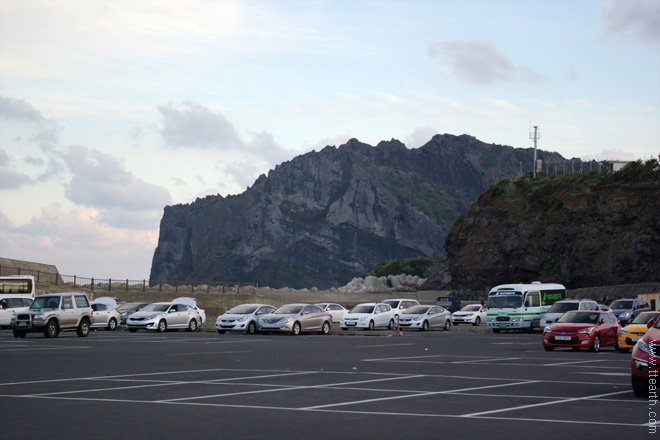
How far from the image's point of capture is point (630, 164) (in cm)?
8206

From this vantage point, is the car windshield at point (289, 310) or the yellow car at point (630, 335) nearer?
the yellow car at point (630, 335)

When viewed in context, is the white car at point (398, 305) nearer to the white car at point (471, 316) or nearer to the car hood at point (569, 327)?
the white car at point (471, 316)

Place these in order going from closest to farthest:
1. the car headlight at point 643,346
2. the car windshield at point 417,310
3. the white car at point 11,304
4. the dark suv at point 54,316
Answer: the car headlight at point 643,346 → the dark suv at point 54,316 → the white car at point 11,304 → the car windshield at point 417,310

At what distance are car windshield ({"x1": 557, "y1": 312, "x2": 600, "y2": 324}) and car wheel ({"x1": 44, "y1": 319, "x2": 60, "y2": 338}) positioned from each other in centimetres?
2090

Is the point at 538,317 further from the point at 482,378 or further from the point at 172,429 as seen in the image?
the point at 172,429

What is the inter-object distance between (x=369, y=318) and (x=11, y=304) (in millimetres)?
18616

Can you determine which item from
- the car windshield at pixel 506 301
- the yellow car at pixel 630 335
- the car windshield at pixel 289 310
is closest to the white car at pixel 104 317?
the car windshield at pixel 289 310

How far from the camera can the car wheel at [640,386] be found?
13.1 metres

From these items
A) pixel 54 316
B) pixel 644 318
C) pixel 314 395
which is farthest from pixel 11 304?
pixel 314 395

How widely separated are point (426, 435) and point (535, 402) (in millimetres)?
3834

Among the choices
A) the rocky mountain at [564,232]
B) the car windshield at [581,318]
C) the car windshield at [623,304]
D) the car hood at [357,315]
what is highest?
the rocky mountain at [564,232]

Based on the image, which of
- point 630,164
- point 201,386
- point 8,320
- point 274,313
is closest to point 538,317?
point 274,313

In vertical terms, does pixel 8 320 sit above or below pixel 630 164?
below

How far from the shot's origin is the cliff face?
77062 millimetres
